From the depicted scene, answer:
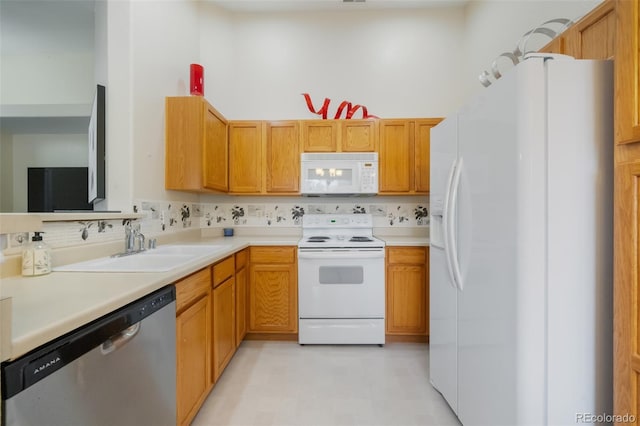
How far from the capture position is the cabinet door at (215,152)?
2354 mm

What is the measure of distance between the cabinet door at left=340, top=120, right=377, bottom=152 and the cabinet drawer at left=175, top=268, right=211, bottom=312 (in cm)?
179

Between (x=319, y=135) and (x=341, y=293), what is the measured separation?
1.53m

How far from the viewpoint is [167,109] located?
89.4 inches

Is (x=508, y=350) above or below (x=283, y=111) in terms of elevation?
below

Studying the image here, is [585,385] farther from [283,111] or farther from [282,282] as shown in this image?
[283,111]

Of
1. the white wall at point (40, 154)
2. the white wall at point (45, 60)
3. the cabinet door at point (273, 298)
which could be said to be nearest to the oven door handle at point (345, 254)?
the cabinet door at point (273, 298)

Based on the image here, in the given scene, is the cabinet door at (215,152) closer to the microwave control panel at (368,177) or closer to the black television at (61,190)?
the black television at (61,190)

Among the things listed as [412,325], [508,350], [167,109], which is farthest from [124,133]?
[412,325]

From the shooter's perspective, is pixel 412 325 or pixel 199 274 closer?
pixel 199 274

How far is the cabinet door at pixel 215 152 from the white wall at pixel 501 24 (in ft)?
7.88

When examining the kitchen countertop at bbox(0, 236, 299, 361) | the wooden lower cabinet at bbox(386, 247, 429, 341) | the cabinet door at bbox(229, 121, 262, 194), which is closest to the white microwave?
the cabinet door at bbox(229, 121, 262, 194)

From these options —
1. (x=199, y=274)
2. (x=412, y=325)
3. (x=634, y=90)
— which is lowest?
(x=412, y=325)

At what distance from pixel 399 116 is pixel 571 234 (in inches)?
92.1

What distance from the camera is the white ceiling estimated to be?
296cm
